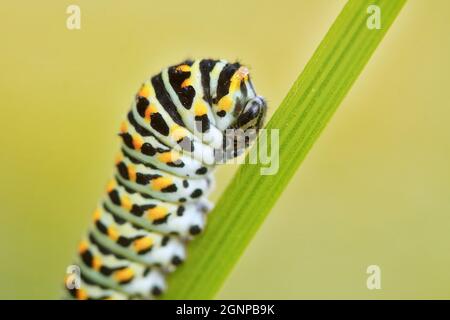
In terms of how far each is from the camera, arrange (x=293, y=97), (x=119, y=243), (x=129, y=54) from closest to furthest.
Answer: (x=293, y=97) < (x=119, y=243) < (x=129, y=54)

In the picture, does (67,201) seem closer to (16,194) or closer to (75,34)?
(16,194)

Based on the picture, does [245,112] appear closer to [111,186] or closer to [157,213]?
[157,213]

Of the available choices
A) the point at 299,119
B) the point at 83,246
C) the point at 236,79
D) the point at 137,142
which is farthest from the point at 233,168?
the point at 299,119

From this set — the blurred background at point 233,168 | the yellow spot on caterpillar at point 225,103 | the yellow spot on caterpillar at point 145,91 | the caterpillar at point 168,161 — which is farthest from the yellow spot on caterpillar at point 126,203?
the blurred background at point 233,168

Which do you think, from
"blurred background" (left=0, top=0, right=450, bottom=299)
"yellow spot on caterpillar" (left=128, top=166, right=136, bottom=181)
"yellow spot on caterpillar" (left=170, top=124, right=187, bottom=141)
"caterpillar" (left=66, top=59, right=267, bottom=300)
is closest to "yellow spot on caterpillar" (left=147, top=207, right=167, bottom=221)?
"caterpillar" (left=66, top=59, right=267, bottom=300)

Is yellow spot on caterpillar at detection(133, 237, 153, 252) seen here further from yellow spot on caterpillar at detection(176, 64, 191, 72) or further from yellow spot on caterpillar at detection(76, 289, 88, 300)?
yellow spot on caterpillar at detection(176, 64, 191, 72)

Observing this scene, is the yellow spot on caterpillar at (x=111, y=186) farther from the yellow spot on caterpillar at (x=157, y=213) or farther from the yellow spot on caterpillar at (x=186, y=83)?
the yellow spot on caterpillar at (x=186, y=83)

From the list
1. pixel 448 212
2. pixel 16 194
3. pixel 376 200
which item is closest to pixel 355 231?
pixel 376 200
